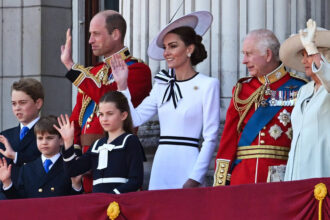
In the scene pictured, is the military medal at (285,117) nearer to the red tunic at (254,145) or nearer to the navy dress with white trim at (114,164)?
the red tunic at (254,145)

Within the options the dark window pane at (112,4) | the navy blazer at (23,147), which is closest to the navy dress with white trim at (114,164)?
the navy blazer at (23,147)

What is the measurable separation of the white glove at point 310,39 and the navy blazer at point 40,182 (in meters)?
1.96

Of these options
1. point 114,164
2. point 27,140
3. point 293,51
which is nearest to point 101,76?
point 27,140

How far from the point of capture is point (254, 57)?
8.23 meters

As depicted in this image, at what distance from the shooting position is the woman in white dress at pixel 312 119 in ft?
24.0

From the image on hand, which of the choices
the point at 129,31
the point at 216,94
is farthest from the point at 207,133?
the point at 129,31

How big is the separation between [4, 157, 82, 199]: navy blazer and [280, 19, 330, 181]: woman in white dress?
1.63m

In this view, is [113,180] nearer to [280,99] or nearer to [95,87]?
[95,87]

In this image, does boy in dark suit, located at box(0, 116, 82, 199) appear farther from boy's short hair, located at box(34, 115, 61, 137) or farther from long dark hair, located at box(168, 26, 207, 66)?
long dark hair, located at box(168, 26, 207, 66)

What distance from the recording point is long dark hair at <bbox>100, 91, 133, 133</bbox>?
323 inches

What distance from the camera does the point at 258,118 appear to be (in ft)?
26.7

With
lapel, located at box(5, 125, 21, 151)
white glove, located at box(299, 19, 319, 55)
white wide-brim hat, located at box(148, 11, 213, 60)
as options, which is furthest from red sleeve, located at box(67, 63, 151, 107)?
white glove, located at box(299, 19, 319, 55)

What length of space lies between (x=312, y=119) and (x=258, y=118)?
67 centimetres

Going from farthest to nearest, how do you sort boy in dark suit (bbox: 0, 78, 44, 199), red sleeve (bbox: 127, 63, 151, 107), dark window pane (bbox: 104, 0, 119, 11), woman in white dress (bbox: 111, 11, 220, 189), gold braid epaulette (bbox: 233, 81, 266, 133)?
dark window pane (bbox: 104, 0, 119, 11) → boy in dark suit (bbox: 0, 78, 44, 199) → red sleeve (bbox: 127, 63, 151, 107) → woman in white dress (bbox: 111, 11, 220, 189) → gold braid epaulette (bbox: 233, 81, 266, 133)
